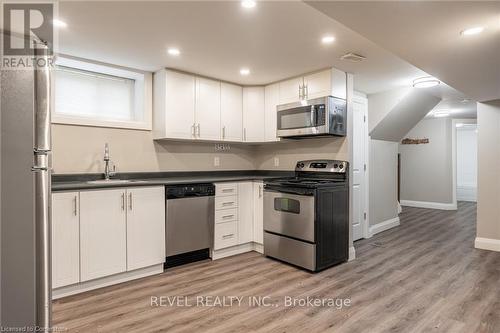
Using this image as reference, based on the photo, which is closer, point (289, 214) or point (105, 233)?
point (105, 233)

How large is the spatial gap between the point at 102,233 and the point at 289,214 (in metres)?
1.90

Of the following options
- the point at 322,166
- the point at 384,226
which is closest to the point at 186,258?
the point at 322,166

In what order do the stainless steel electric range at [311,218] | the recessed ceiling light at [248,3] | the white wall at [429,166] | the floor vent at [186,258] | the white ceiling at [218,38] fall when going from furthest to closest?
1. the white wall at [429,166]
2. the floor vent at [186,258]
3. the stainless steel electric range at [311,218]
4. the white ceiling at [218,38]
5. the recessed ceiling light at [248,3]

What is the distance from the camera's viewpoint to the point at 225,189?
352 centimetres

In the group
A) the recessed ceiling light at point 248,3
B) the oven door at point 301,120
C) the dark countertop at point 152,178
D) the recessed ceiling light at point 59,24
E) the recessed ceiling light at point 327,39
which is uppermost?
the recessed ceiling light at point 59,24

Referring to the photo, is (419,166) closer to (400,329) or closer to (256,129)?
(256,129)

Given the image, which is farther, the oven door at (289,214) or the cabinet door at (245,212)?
the cabinet door at (245,212)

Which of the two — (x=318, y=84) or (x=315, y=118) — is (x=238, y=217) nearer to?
(x=315, y=118)

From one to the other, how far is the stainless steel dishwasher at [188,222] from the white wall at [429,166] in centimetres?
610

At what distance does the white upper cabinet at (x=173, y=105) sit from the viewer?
3377 mm

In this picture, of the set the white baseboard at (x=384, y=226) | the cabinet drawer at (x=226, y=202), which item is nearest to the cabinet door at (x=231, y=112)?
the cabinet drawer at (x=226, y=202)

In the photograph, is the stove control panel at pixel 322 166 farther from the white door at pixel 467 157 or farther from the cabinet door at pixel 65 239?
the white door at pixel 467 157

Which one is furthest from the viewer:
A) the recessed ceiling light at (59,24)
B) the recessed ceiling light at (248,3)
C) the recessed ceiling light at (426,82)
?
the recessed ceiling light at (426,82)

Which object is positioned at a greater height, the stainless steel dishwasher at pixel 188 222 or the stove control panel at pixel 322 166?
the stove control panel at pixel 322 166
